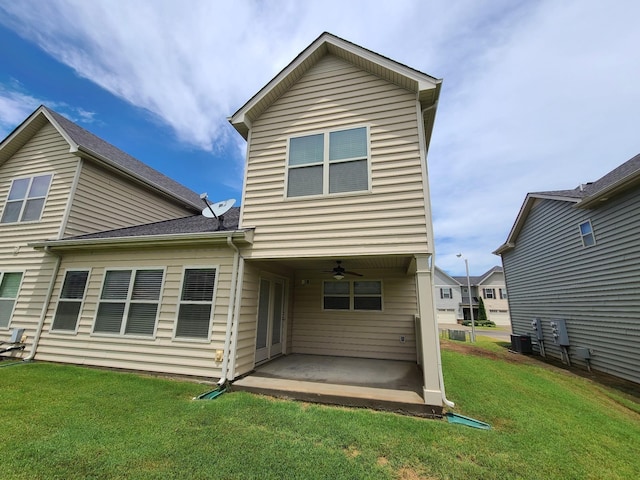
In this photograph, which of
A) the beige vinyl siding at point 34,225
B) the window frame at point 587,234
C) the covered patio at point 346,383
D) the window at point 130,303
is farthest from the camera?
the window frame at point 587,234

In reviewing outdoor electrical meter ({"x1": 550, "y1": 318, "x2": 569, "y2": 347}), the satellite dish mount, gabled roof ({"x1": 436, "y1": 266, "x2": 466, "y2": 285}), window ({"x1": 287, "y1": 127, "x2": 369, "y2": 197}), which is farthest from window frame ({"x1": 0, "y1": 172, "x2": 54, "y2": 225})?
gabled roof ({"x1": 436, "y1": 266, "x2": 466, "y2": 285})

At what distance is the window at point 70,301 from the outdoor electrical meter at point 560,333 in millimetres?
14961

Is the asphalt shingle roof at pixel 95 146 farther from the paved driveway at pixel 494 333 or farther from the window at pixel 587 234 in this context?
the paved driveway at pixel 494 333

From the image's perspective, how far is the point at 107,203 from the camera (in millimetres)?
8680

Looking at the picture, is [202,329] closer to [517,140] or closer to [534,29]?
[534,29]

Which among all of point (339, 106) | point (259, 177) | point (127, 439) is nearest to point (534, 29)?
point (339, 106)

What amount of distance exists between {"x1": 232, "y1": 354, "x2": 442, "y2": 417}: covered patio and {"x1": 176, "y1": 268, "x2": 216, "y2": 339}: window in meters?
1.41

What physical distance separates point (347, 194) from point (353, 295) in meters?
3.80

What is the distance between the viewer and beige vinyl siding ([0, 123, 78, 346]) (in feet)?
23.7

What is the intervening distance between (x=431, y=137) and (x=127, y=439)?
822 centimetres

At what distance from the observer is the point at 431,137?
22.8 ft

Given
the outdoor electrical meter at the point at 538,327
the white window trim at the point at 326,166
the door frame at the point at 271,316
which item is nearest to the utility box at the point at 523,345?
the outdoor electrical meter at the point at 538,327

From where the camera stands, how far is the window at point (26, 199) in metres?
8.12

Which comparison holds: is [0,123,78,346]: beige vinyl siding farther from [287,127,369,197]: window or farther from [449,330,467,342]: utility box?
[449,330,467,342]: utility box
